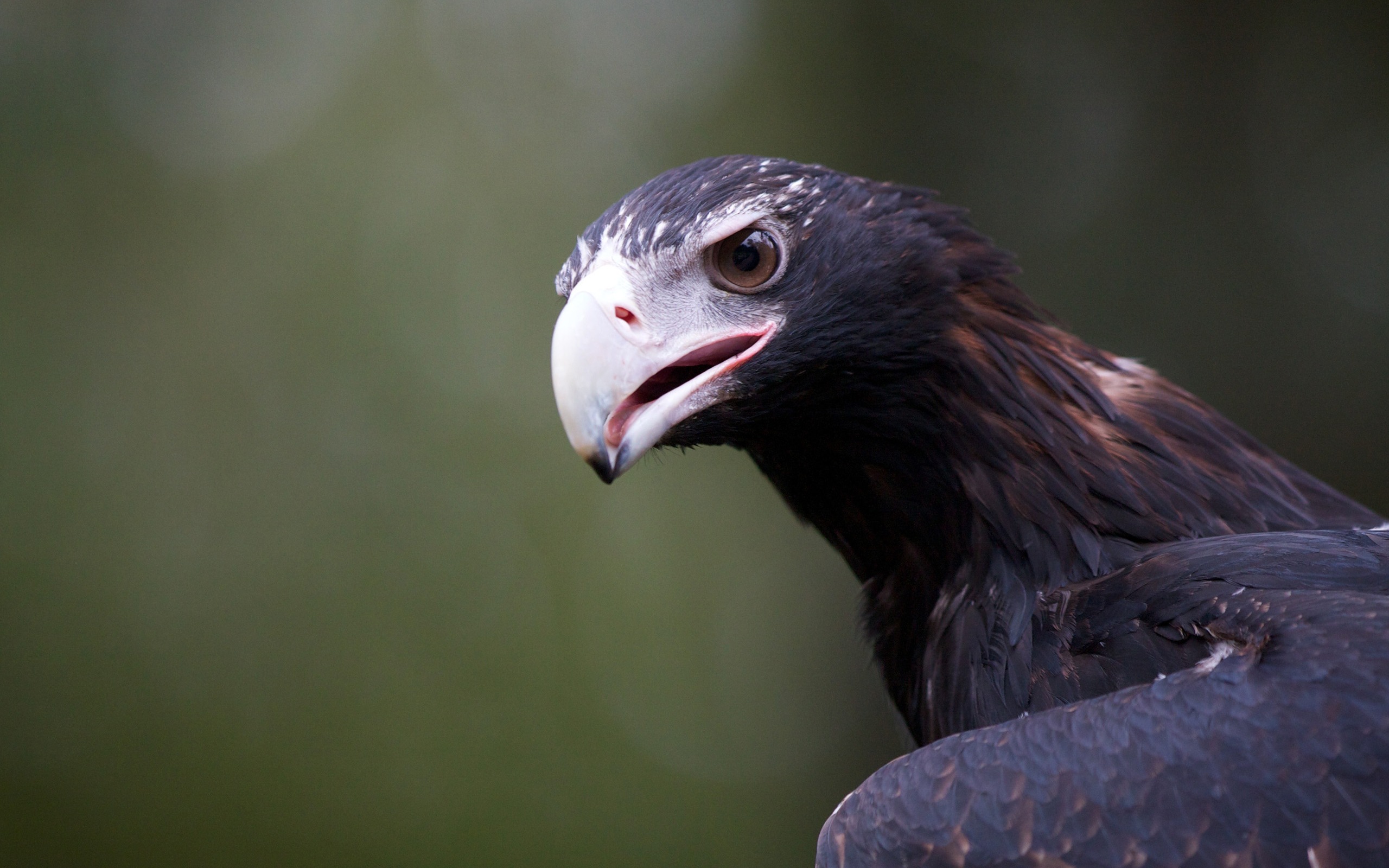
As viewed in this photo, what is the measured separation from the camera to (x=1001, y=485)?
1726 mm

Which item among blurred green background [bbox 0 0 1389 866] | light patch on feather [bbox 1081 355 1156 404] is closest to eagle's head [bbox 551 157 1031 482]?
light patch on feather [bbox 1081 355 1156 404]

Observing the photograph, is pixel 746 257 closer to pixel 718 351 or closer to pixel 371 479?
pixel 718 351

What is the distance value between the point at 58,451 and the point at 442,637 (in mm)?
A: 2303

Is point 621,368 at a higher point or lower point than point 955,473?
higher

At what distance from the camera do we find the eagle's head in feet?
5.43

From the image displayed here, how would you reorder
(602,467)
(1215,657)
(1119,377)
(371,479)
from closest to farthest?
(1215,657) < (602,467) < (1119,377) < (371,479)

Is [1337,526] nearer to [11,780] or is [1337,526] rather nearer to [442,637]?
[442,637]

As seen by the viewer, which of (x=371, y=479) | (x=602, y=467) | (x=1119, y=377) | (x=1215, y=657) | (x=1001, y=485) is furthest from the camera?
(x=371, y=479)

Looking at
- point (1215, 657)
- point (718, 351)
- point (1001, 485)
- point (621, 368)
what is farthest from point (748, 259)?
point (1215, 657)

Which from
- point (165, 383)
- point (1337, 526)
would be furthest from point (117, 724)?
point (1337, 526)

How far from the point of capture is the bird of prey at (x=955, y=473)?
128 centimetres

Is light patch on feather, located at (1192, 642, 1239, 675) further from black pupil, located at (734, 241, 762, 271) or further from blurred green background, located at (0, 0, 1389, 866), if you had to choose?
blurred green background, located at (0, 0, 1389, 866)

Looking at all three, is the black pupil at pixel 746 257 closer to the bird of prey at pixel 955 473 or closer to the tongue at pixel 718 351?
the bird of prey at pixel 955 473

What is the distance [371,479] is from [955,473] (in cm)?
483
